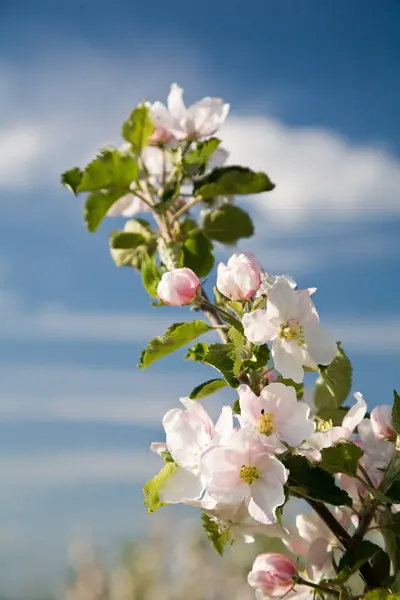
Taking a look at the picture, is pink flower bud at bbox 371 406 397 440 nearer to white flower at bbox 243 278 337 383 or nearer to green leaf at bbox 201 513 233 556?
white flower at bbox 243 278 337 383

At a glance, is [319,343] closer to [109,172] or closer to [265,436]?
[265,436]

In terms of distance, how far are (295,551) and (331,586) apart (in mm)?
148

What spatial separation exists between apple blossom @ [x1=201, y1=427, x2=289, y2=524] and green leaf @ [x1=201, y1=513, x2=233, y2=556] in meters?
0.09

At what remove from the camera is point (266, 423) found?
97 centimetres

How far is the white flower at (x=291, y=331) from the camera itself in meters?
0.98

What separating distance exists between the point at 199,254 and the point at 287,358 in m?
0.36

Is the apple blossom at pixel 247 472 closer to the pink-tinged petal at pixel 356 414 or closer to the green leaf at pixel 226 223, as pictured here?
the pink-tinged petal at pixel 356 414

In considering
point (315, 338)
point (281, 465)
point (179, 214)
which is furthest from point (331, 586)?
point (179, 214)

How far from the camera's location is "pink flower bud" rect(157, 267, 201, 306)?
42.5 inches

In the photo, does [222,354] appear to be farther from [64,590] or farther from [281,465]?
[64,590]

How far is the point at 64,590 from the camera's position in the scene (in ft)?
8.04

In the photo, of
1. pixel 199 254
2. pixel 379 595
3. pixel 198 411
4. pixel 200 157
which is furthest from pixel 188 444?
pixel 200 157

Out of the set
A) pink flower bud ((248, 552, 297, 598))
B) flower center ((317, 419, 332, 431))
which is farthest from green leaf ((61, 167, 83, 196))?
pink flower bud ((248, 552, 297, 598))

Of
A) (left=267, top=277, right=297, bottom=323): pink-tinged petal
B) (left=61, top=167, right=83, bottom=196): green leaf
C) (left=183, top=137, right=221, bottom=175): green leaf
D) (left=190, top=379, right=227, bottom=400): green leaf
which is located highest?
(left=183, top=137, right=221, bottom=175): green leaf
